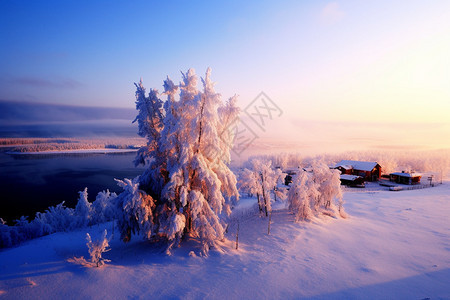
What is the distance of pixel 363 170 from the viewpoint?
169ft

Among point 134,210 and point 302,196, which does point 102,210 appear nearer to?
point 134,210

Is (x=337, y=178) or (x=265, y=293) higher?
(x=337, y=178)

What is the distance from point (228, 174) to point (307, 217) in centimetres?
1063

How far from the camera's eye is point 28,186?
51.2 m

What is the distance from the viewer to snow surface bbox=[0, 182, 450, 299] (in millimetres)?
9766

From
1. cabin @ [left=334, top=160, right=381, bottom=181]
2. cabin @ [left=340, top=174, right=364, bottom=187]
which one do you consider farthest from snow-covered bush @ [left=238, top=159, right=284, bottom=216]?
cabin @ [left=334, top=160, right=381, bottom=181]

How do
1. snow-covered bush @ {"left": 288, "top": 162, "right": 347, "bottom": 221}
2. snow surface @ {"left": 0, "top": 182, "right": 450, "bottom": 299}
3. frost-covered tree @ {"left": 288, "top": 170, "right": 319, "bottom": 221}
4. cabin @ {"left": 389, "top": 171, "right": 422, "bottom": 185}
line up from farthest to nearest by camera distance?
cabin @ {"left": 389, "top": 171, "right": 422, "bottom": 185}, snow-covered bush @ {"left": 288, "top": 162, "right": 347, "bottom": 221}, frost-covered tree @ {"left": 288, "top": 170, "right": 319, "bottom": 221}, snow surface @ {"left": 0, "top": 182, "right": 450, "bottom": 299}

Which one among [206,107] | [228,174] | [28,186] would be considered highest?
[206,107]

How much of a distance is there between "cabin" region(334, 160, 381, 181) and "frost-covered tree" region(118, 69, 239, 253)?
46758 mm

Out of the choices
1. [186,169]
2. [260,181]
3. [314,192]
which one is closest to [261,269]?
[186,169]

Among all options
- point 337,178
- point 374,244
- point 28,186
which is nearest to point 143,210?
point 374,244

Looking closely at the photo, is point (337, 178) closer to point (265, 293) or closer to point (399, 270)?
point (399, 270)

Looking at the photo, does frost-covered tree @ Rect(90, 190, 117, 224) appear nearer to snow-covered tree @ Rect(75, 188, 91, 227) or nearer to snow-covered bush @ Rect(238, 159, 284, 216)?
snow-covered tree @ Rect(75, 188, 91, 227)

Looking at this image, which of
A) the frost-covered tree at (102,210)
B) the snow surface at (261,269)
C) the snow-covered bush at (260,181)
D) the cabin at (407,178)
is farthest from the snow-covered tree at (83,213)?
the cabin at (407,178)
